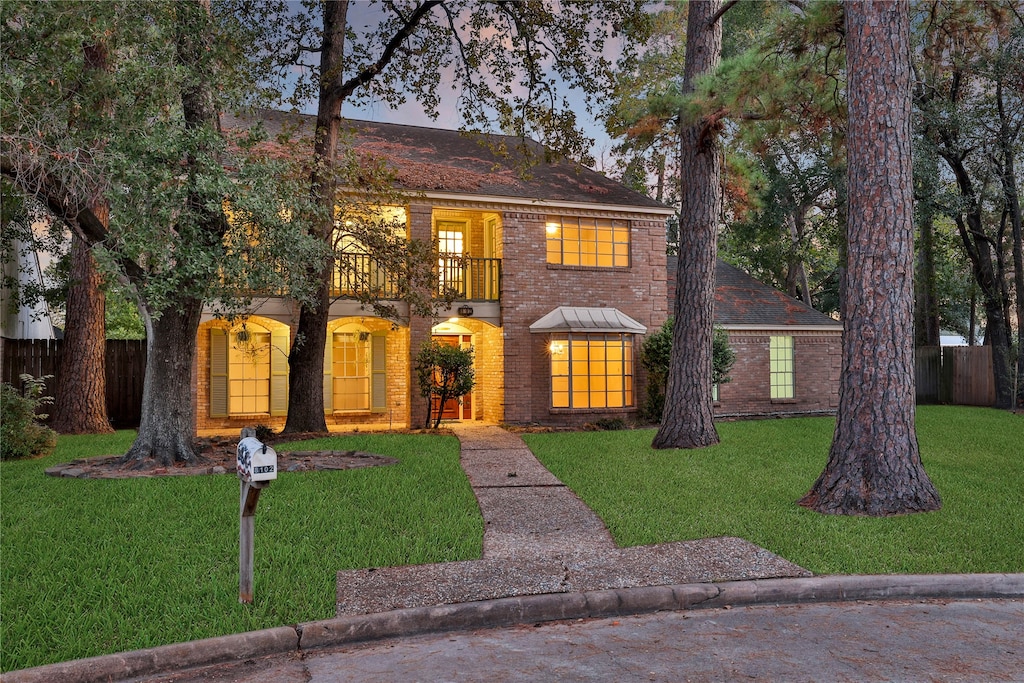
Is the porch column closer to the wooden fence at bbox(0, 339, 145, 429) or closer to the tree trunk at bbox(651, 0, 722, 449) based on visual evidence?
the wooden fence at bbox(0, 339, 145, 429)

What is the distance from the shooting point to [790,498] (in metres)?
8.23

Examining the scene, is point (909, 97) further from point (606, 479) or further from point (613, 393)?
point (613, 393)

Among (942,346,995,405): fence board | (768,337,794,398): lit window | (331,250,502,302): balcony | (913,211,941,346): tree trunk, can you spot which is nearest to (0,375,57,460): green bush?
(331,250,502,302): balcony

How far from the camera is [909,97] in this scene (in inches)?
306

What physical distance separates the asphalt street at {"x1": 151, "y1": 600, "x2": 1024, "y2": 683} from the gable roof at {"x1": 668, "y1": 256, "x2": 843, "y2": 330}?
15118 millimetres

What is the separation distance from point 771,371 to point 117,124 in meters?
16.7

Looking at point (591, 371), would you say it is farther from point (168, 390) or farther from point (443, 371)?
point (168, 390)

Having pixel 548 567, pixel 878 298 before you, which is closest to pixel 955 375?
pixel 878 298

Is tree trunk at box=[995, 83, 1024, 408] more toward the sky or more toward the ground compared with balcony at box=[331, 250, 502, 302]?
more toward the sky

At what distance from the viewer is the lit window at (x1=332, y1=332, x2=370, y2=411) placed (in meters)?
17.8

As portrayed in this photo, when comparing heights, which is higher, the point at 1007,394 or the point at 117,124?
the point at 117,124

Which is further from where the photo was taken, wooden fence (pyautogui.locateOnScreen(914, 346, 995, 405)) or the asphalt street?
wooden fence (pyautogui.locateOnScreen(914, 346, 995, 405))

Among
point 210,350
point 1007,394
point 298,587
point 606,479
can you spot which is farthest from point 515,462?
point 1007,394

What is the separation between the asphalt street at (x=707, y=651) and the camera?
13.2 feet
